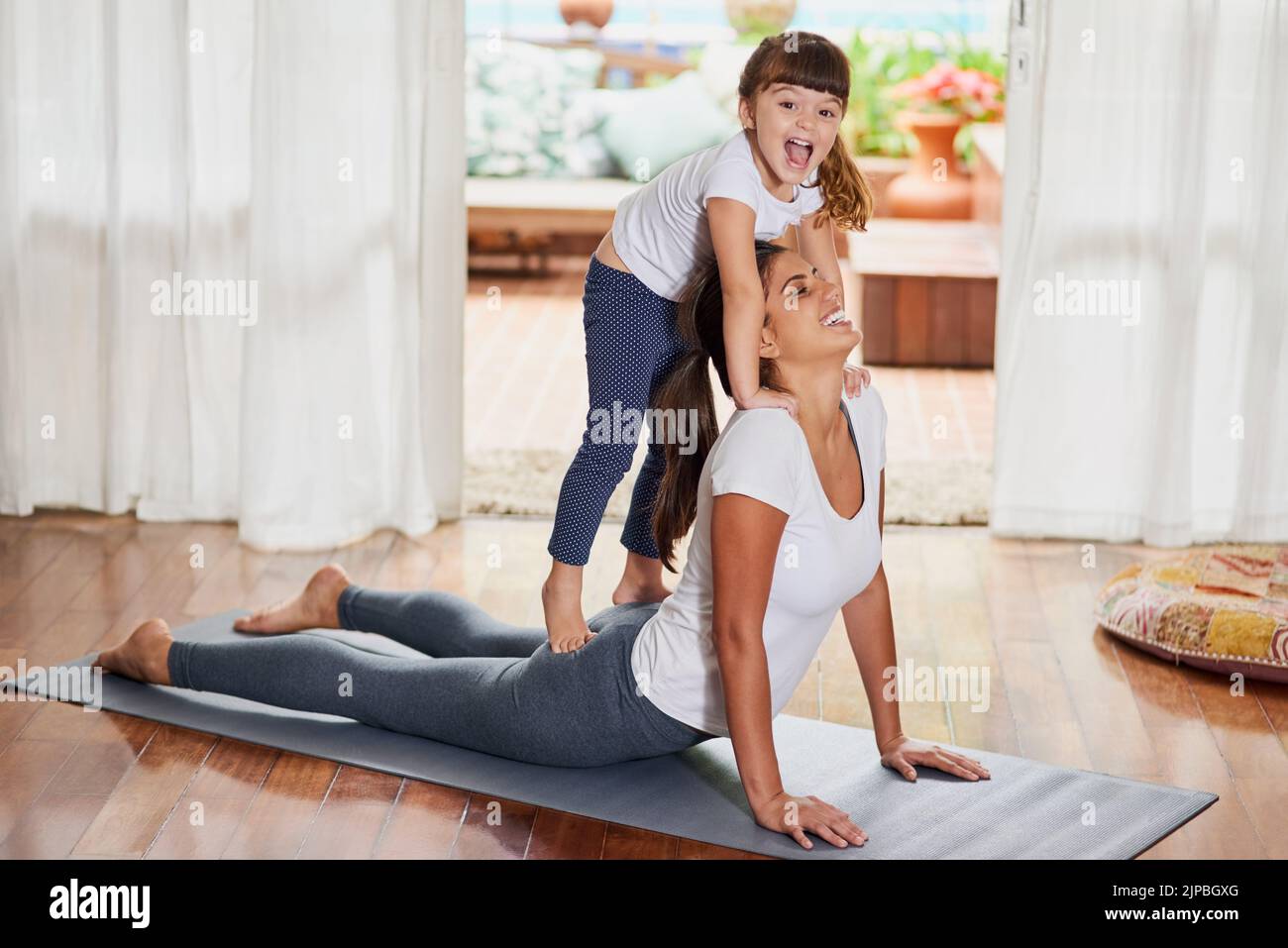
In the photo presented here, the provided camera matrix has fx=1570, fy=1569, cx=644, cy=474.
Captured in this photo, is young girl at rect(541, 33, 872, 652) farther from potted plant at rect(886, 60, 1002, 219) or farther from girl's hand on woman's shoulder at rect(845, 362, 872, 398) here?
potted plant at rect(886, 60, 1002, 219)

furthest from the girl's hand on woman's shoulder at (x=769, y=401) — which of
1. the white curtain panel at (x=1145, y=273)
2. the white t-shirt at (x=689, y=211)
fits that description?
the white curtain panel at (x=1145, y=273)

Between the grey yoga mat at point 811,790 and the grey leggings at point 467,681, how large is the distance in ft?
→ 0.16

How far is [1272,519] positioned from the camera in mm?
3711

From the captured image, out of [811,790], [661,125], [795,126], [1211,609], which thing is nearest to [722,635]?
[811,790]

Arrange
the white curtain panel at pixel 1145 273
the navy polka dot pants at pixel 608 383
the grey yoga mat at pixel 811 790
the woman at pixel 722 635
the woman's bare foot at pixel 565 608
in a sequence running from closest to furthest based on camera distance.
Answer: the woman at pixel 722 635, the grey yoga mat at pixel 811 790, the woman's bare foot at pixel 565 608, the navy polka dot pants at pixel 608 383, the white curtain panel at pixel 1145 273

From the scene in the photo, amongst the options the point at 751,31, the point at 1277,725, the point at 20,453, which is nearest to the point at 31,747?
the point at 20,453

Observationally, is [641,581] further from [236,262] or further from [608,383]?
[236,262]

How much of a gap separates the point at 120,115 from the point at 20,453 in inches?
33.8

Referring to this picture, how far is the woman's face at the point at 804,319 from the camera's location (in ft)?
7.26

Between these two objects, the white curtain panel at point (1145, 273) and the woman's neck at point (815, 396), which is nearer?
the woman's neck at point (815, 396)

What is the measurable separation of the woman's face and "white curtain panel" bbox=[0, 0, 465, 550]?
1.68 meters

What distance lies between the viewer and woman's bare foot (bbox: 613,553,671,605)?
9.37 feet

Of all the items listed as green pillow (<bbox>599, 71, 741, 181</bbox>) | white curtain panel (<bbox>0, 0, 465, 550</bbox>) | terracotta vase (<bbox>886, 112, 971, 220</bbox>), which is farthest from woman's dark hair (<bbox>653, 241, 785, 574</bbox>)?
terracotta vase (<bbox>886, 112, 971, 220</bbox>)

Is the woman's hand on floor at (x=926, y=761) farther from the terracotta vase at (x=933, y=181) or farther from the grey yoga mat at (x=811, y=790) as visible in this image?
the terracotta vase at (x=933, y=181)
